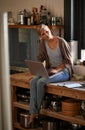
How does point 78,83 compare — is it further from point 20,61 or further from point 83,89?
point 20,61

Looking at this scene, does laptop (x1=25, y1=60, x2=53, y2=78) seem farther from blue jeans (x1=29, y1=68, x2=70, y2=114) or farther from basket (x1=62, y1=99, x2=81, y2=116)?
basket (x1=62, y1=99, x2=81, y2=116)

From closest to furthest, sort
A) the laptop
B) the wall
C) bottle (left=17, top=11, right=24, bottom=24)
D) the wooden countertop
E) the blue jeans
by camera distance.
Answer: the wooden countertop → the laptop → the blue jeans → the wall → bottle (left=17, top=11, right=24, bottom=24)

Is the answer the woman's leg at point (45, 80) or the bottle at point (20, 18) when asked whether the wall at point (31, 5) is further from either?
the woman's leg at point (45, 80)

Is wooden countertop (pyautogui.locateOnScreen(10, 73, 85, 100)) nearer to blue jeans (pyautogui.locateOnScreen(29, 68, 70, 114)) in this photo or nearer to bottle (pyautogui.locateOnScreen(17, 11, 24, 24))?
blue jeans (pyautogui.locateOnScreen(29, 68, 70, 114))

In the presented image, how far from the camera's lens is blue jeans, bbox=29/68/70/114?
3176mm

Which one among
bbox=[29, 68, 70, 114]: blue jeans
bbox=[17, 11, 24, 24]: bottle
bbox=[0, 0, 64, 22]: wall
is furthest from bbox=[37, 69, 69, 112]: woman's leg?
bbox=[17, 11, 24, 24]: bottle

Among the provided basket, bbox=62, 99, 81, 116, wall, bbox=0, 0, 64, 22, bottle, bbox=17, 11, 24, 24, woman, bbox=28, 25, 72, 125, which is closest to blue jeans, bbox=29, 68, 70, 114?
woman, bbox=28, 25, 72, 125

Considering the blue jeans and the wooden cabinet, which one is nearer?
Answer: the wooden cabinet

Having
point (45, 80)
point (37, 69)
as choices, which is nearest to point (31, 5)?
point (37, 69)

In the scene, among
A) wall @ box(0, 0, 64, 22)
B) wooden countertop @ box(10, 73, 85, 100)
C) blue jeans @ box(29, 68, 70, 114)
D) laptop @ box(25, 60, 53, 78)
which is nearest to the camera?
wooden countertop @ box(10, 73, 85, 100)

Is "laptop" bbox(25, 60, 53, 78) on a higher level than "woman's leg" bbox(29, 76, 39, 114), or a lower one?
higher

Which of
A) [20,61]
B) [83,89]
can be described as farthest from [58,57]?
[20,61]

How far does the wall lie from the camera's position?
372cm

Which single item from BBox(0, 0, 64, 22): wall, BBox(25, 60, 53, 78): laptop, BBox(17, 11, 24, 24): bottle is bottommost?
BBox(25, 60, 53, 78): laptop
